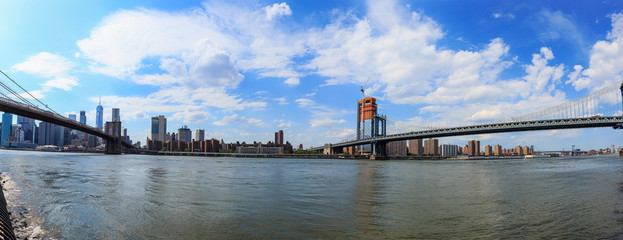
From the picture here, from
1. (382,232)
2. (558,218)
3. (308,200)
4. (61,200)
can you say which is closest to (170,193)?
(61,200)

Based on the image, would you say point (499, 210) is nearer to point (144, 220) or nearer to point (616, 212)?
point (616, 212)

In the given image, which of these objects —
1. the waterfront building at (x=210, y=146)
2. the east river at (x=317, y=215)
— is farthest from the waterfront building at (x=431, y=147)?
the east river at (x=317, y=215)

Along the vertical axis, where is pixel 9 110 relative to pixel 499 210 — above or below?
above

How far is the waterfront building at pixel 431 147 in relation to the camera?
192275 mm

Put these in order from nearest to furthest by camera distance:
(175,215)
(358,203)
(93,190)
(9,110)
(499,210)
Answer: (175,215), (499,210), (358,203), (93,190), (9,110)

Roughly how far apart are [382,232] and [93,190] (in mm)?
15610

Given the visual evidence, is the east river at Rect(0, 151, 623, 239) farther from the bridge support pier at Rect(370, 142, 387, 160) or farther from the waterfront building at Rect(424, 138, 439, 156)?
the waterfront building at Rect(424, 138, 439, 156)

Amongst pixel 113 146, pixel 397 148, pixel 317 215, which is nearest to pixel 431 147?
pixel 397 148

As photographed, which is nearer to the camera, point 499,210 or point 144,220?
point 144,220

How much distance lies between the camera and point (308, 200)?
13.3 meters

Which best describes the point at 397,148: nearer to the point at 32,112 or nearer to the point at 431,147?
the point at 431,147

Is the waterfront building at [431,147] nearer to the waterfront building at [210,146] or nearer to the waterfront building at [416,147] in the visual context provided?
the waterfront building at [416,147]

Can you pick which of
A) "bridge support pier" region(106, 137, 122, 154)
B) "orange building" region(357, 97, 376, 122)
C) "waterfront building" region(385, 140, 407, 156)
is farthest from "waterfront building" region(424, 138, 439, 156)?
"bridge support pier" region(106, 137, 122, 154)

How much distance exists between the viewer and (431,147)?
194 meters
